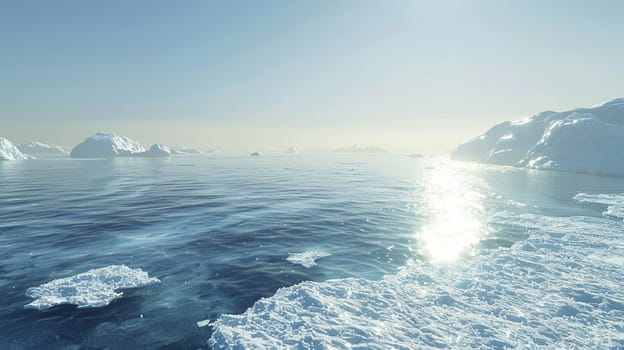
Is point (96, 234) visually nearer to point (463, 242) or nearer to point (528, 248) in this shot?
point (463, 242)

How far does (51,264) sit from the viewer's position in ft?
41.9

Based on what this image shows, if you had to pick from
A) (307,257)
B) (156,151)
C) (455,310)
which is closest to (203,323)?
(307,257)

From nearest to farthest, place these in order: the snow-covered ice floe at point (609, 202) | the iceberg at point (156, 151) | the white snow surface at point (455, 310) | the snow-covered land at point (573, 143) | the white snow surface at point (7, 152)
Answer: the white snow surface at point (455, 310), the snow-covered ice floe at point (609, 202), the snow-covered land at point (573, 143), the white snow surface at point (7, 152), the iceberg at point (156, 151)

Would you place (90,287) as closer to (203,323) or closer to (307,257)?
(203,323)

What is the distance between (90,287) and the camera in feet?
35.1

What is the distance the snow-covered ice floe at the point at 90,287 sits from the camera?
9734 millimetres

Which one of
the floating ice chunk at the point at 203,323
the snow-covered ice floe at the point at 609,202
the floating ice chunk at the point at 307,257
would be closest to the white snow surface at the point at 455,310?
the floating ice chunk at the point at 203,323

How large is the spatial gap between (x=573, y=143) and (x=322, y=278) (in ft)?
358

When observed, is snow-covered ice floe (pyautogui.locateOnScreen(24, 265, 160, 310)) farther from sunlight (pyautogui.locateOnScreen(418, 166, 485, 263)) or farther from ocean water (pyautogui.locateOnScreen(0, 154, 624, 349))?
sunlight (pyautogui.locateOnScreen(418, 166, 485, 263))

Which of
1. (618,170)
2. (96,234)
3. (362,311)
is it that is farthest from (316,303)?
(618,170)

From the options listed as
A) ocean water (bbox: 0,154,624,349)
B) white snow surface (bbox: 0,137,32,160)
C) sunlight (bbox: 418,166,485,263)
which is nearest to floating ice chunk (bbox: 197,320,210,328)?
ocean water (bbox: 0,154,624,349)

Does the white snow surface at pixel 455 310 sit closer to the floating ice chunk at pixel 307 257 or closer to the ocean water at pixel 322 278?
the ocean water at pixel 322 278

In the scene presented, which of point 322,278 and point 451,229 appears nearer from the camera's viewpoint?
point 322,278

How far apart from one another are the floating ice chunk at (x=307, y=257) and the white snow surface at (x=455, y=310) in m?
2.21
